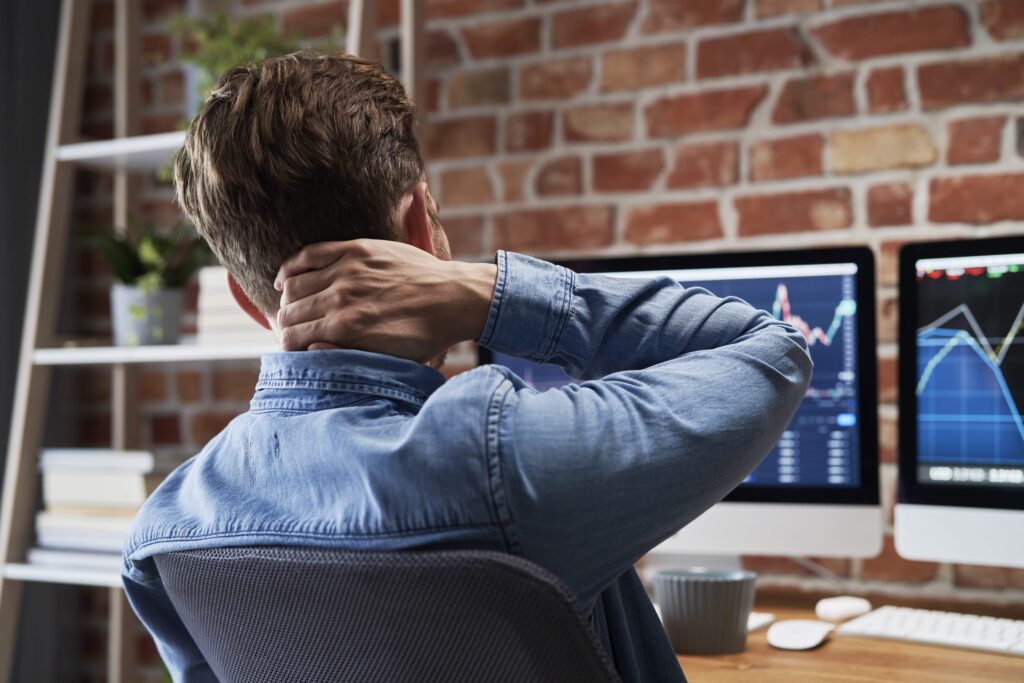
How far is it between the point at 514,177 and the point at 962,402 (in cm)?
101

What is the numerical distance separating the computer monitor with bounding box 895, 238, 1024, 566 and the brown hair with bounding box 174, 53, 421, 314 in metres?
0.90

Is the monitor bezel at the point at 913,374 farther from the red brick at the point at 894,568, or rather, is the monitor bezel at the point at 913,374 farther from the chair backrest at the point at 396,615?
the chair backrest at the point at 396,615

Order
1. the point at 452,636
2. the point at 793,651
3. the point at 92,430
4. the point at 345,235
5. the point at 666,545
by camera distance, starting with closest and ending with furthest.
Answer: the point at 452,636 → the point at 345,235 → the point at 793,651 → the point at 666,545 → the point at 92,430

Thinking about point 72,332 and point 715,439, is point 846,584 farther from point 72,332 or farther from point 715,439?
point 72,332

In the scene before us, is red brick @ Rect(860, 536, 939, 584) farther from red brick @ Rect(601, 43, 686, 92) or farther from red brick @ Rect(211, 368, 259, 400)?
red brick @ Rect(211, 368, 259, 400)

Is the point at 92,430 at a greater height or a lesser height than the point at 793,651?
greater

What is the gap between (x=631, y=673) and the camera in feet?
3.14

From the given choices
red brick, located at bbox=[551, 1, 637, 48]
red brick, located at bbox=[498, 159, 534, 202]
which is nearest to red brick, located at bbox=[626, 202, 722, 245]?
red brick, located at bbox=[498, 159, 534, 202]

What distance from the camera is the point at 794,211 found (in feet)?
6.36

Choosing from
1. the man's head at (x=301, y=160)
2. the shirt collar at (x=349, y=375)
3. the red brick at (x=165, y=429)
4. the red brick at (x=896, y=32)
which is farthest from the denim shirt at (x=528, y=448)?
the red brick at (x=165, y=429)

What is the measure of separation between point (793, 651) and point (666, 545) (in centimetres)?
31

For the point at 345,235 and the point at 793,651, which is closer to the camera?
the point at 345,235

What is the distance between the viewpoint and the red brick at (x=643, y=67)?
6.68ft

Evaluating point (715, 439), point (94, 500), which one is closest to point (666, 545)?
point (715, 439)
